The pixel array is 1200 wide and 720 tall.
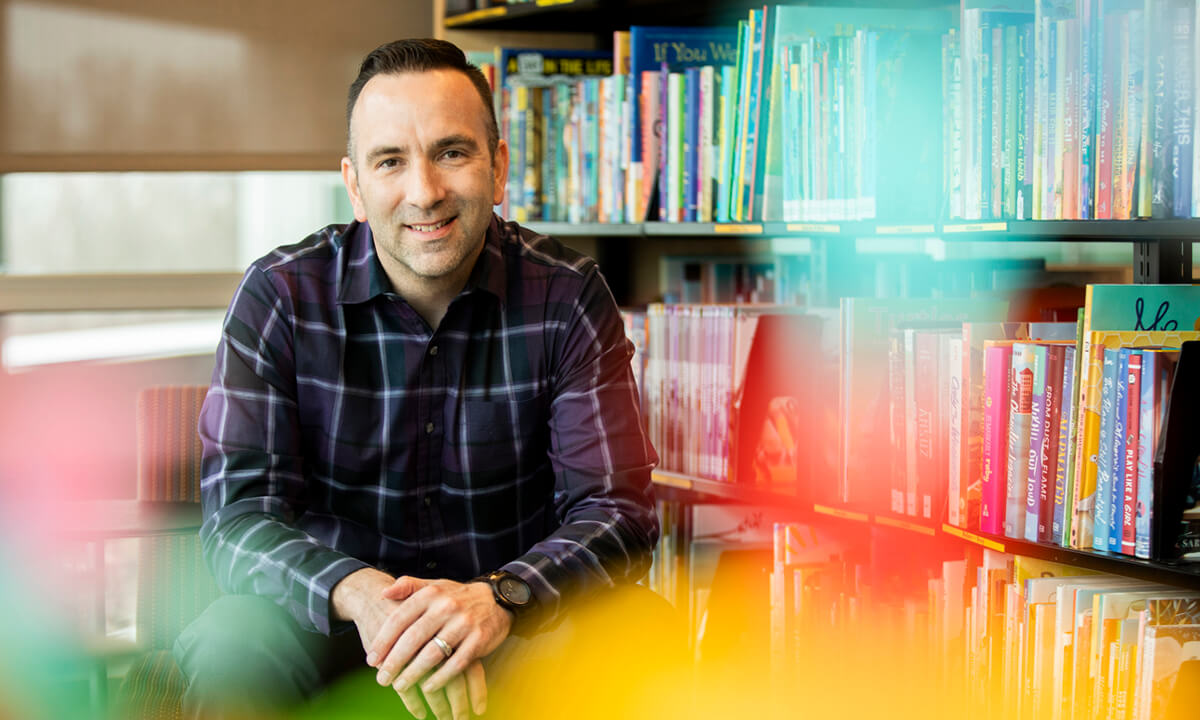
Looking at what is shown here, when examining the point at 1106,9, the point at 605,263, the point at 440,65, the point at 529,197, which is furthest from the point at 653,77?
the point at 1106,9

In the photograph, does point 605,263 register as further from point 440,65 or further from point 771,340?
point 440,65

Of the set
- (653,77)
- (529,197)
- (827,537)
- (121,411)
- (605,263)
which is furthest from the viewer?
(121,411)

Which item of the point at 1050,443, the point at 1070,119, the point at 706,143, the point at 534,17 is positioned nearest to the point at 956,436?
the point at 1050,443

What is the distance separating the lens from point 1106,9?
1.50 meters

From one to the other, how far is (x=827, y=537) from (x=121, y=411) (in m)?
1.98

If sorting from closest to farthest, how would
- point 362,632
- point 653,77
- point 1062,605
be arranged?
point 362,632
point 1062,605
point 653,77

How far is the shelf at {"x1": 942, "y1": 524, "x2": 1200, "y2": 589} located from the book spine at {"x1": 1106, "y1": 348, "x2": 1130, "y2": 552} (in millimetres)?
22

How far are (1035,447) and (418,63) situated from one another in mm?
1047

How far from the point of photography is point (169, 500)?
2.03m

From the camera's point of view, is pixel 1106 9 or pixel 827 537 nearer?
pixel 1106 9

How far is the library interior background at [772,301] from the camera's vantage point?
1.46 m

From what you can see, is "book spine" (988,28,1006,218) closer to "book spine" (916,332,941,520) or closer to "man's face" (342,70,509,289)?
"book spine" (916,332,941,520)

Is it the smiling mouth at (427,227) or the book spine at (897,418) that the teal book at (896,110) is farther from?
the smiling mouth at (427,227)

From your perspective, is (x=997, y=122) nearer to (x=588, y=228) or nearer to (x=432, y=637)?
(x=588, y=228)
